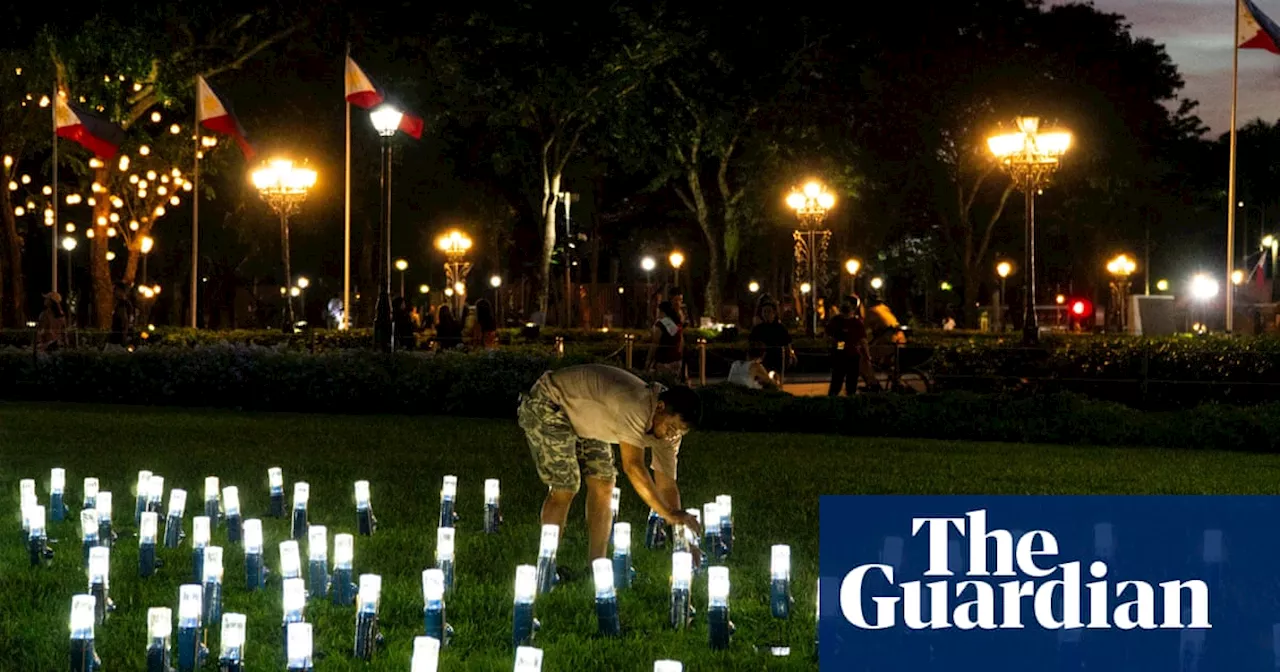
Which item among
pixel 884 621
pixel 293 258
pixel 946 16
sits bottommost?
pixel 884 621

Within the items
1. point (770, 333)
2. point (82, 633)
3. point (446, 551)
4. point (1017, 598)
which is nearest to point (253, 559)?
point (446, 551)

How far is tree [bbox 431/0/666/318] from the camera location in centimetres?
4288

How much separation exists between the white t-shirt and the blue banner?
1313 mm

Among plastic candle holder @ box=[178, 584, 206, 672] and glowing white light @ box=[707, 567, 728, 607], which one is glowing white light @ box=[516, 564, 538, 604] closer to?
glowing white light @ box=[707, 567, 728, 607]

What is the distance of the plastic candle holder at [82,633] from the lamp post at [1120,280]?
5775 cm

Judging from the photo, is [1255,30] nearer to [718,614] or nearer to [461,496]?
[461,496]

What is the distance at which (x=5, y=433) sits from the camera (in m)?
21.2

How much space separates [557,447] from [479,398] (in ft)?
49.5

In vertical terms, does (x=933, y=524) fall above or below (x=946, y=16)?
below

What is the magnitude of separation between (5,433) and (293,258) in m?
46.2

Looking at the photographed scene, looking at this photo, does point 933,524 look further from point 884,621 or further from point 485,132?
point 485,132

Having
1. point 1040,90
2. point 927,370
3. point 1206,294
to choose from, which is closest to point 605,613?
point 927,370

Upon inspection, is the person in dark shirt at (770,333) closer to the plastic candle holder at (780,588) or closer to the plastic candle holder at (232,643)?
the plastic candle holder at (780,588)

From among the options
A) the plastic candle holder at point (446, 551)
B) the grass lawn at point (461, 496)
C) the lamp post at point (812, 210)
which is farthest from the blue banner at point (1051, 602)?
the lamp post at point (812, 210)
